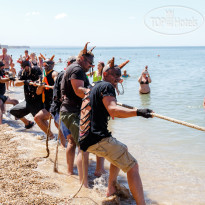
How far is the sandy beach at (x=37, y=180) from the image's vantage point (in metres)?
3.42

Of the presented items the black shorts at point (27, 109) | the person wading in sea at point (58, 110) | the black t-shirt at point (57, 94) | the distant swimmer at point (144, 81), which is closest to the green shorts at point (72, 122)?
the person wading in sea at point (58, 110)

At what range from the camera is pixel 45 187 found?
12.2 feet

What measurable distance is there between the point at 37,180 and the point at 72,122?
Result: 0.95 meters

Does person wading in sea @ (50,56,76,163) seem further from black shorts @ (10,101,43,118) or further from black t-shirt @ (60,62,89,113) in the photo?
black shorts @ (10,101,43,118)

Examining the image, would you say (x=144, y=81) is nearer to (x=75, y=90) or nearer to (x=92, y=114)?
(x=75, y=90)

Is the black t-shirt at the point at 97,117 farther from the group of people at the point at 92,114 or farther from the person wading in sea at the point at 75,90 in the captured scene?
the person wading in sea at the point at 75,90

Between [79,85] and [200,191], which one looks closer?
[79,85]

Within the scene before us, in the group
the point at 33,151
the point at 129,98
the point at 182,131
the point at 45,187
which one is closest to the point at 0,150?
the point at 33,151

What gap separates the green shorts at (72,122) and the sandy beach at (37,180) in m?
0.68

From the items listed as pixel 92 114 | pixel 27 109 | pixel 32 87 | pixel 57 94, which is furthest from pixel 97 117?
pixel 27 109

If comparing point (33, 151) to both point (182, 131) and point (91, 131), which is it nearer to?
point (91, 131)

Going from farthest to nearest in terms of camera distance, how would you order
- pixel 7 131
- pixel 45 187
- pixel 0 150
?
pixel 7 131 → pixel 0 150 → pixel 45 187

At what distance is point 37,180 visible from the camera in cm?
392

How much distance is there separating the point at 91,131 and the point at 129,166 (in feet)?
1.90
